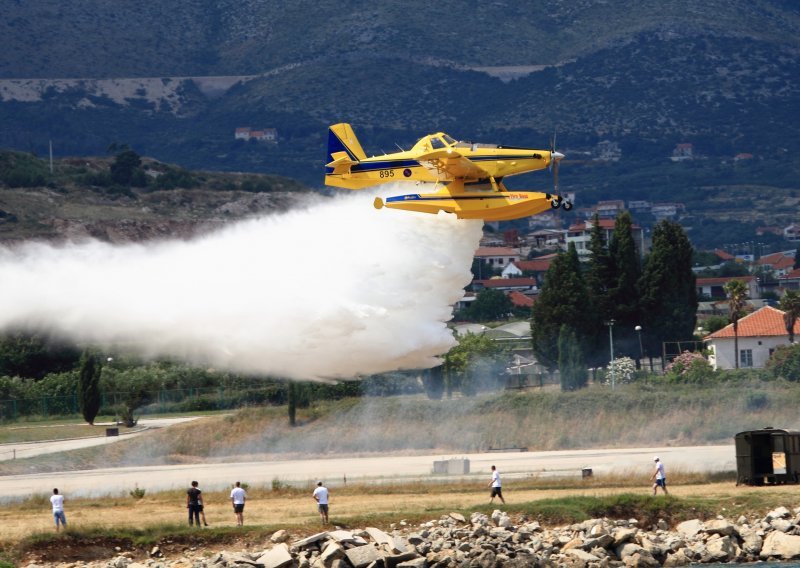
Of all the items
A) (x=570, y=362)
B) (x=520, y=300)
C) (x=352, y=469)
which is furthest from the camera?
(x=520, y=300)

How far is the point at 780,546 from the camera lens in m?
46.4

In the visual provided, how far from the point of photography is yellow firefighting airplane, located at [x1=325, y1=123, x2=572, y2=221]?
51531mm

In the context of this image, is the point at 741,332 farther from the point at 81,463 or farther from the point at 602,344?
the point at 81,463

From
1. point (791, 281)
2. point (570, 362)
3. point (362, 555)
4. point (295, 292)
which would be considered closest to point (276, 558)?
point (362, 555)

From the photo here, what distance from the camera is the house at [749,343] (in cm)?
9494

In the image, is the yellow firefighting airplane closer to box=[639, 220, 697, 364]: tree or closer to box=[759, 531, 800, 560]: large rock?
box=[759, 531, 800, 560]: large rock

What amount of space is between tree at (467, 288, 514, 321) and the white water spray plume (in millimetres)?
83201

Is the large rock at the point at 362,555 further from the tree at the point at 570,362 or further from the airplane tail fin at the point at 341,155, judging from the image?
the tree at the point at 570,362

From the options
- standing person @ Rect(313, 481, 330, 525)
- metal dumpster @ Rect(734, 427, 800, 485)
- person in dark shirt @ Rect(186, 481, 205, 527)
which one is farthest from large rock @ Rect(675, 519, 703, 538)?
person in dark shirt @ Rect(186, 481, 205, 527)

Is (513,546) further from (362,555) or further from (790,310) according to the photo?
(790,310)

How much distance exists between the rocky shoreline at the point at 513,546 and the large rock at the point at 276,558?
1.1 inches

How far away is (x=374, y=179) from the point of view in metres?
54.2

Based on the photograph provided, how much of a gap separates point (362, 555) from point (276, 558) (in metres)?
2.36

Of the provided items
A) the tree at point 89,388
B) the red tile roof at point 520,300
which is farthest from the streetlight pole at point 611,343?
the red tile roof at point 520,300
